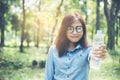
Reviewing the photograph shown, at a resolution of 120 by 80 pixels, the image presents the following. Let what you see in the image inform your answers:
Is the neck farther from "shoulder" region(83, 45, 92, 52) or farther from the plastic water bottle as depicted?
the plastic water bottle

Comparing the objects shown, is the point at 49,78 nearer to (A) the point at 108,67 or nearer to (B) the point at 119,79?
(B) the point at 119,79

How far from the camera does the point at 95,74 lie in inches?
571

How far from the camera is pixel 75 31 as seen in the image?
4.18 metres

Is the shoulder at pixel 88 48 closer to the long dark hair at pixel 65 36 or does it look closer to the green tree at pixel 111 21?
the long dark hair at pixel 65 36

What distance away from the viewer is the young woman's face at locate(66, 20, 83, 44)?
13.7 ft

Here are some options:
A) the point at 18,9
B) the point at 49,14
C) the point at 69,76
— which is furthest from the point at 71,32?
the point at 18,9

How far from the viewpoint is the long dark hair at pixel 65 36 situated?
418 cm

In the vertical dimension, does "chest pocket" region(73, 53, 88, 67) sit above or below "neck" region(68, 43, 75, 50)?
below

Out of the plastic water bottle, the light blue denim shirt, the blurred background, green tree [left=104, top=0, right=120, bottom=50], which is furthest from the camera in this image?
green tree [left=104, top=0, right=120, bottom=50]

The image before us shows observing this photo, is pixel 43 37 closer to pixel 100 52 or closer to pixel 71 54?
pixel 71 54

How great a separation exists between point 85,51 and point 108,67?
43.1 ft

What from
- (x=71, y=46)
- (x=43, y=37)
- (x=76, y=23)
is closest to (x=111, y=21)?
(x=43, y=37)

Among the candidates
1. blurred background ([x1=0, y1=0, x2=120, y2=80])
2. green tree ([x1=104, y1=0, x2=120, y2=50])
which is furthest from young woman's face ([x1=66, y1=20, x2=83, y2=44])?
green tree ([x1=104, y1=0, x2=120, y2=50])

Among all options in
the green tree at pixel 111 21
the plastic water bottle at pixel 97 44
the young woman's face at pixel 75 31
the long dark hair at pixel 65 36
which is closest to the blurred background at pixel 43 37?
the green tree at pixel 111 21
